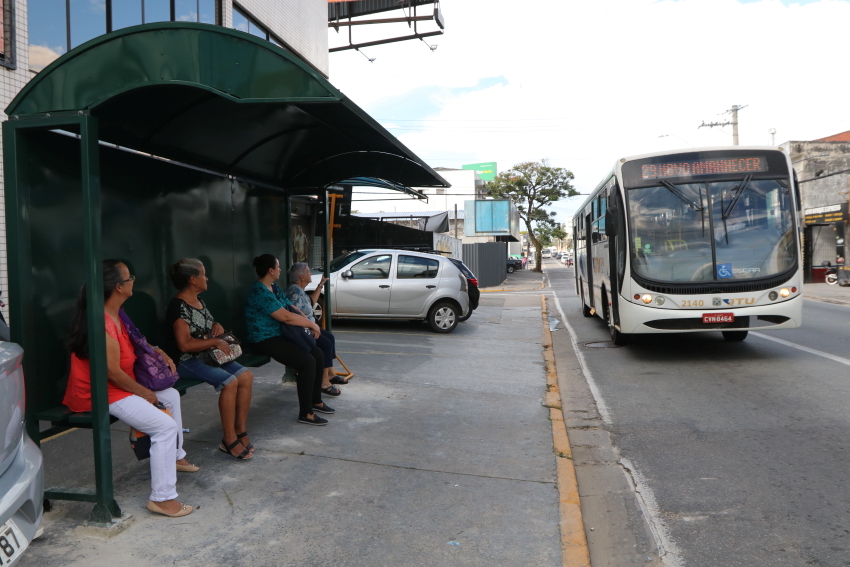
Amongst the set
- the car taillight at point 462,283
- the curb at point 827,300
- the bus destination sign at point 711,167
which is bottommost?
the curb at point 827,300

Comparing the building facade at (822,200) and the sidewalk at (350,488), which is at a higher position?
the building facade at (822,200)

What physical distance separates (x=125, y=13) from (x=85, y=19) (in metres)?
0.81

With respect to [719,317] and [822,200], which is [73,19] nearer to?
[719,317]

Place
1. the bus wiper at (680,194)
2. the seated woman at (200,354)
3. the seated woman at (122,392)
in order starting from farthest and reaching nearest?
the bus wiper at (680,194) → the seated woman at (200,354) → the seated woman at (122,392)

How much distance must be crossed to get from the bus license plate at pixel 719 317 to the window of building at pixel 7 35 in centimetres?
917

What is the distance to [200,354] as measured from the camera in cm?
498

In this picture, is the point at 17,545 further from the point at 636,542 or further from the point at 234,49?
the point at 636,542

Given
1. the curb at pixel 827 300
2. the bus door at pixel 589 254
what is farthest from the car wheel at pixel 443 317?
the curb at pixel 827 300

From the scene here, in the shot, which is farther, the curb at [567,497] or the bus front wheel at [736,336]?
the bus front wheel at [736,336]

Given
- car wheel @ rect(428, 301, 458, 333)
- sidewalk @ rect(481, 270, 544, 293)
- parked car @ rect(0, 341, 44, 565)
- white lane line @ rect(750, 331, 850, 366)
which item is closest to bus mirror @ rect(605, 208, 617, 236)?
white lane line @ rect(750, 331, 850, 366)

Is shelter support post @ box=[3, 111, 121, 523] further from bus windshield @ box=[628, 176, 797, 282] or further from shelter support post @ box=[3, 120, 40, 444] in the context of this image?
bus windshield @ box=[628, 176, 797, 282]

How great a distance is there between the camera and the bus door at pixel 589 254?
46.6ft

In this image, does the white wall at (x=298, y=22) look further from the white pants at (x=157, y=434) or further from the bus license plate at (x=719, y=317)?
the white pants at (x=157, y=434)

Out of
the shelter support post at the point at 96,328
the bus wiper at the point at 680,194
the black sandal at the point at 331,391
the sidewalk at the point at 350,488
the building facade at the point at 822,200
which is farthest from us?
the building facade at the point at 822,200
